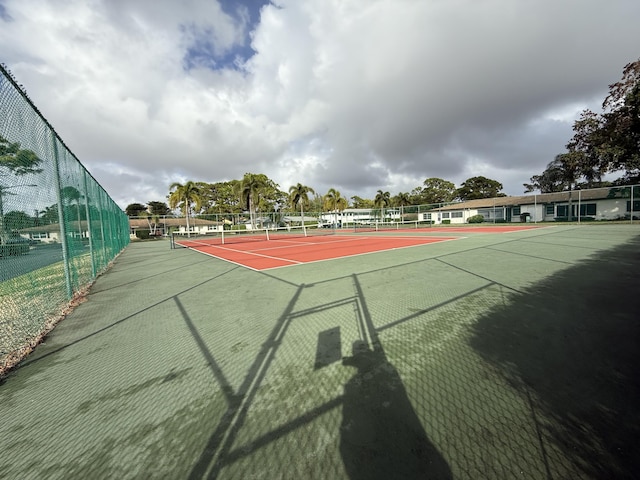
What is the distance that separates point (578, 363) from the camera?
2703 millimetres

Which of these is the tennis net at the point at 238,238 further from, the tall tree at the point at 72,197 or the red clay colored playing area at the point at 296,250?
the tall tree at the point at 72,197

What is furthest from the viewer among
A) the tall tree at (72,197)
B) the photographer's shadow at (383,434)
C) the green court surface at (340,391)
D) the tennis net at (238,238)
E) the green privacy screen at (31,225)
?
the tennis net at (238,238)

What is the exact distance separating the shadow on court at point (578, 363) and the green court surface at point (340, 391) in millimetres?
15

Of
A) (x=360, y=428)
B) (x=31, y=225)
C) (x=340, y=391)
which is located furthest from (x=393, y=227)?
(x=360, y=428)

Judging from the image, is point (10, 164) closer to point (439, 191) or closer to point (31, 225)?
point (31, 225)

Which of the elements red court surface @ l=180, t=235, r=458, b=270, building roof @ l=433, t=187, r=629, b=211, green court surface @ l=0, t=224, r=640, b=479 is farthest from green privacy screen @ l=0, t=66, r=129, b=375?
building roof @ l=433, t=187, r=629, b=211

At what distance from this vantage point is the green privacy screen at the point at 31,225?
142 inches

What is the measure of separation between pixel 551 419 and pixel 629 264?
840cm

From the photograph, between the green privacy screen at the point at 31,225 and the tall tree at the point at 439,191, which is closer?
the green privacy screen at the point at 31,225

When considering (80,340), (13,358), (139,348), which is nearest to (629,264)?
(139,348)

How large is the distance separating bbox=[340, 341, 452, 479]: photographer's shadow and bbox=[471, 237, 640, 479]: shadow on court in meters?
0.78

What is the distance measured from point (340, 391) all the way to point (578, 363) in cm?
249

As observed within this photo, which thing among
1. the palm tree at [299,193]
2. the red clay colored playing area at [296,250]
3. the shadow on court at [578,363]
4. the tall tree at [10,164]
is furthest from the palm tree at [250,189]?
the shadow on court at [578,363]

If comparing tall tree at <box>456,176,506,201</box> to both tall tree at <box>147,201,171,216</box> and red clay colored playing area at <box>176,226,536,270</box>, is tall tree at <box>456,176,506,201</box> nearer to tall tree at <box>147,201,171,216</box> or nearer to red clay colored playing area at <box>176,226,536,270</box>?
red clay colored playing area at <box>176,226,536,270</box>
